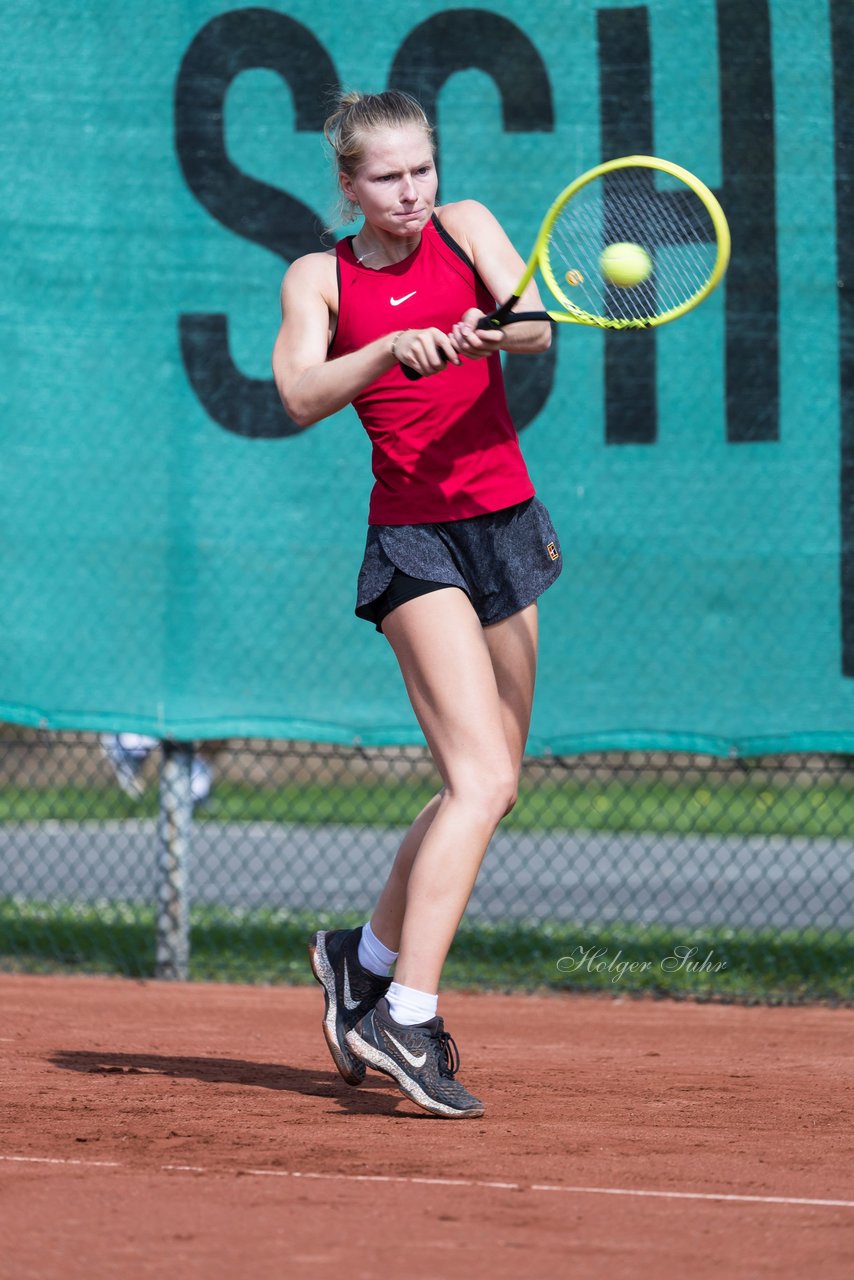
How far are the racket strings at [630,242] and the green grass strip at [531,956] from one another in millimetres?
2205

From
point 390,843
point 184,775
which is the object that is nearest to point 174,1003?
point 184,775

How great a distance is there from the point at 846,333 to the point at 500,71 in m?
1.31

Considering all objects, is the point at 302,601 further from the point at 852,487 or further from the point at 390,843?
the point at 390,843

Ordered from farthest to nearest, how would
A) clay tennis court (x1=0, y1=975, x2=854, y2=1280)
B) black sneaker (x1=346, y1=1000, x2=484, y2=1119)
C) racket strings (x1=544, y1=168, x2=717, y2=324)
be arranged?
racket strings (x1=544, y1=168, x2=717, y2=324)
black sneaker (x1=346, y1=1000, x2=484, y2=1119)
clay tennis court (x1=0, y1=975, x2=854, y2=1280)

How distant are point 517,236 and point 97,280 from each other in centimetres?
131

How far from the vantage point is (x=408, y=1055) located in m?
2.98

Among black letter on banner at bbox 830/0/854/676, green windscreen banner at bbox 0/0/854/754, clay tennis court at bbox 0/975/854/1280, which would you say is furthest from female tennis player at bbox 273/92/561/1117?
black letter on banner at bbox 830/0/854/676

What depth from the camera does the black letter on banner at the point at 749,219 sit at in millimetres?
4852

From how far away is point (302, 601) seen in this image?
507cm

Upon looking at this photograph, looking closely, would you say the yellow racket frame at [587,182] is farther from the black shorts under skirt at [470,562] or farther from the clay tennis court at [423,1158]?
the clay tennis court at [423,1158]

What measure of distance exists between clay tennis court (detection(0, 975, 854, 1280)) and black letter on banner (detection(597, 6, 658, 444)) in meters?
1.81

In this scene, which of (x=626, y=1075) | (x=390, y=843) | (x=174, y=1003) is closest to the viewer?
(x=626, y=1075)

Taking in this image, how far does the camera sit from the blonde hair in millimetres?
3004

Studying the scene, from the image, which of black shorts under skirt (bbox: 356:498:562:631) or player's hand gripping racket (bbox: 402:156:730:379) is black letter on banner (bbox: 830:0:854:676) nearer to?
player's hand gripping racket (bbox: 402:156:730:379)
